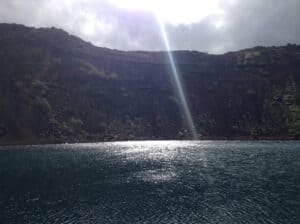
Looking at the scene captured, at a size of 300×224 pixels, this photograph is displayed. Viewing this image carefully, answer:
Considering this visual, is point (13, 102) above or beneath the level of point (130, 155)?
above

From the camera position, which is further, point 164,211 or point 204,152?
point 204,152

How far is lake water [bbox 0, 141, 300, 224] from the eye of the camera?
195ft

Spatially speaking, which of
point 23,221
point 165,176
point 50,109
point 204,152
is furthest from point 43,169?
point 50,109

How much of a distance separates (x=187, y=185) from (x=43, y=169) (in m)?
40.9

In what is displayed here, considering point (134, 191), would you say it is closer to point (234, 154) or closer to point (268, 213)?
point (268, 213)

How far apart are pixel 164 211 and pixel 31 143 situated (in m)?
126

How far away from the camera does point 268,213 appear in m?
60.2

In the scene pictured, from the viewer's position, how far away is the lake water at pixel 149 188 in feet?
195

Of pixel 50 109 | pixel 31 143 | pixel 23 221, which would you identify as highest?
pixel 50 109

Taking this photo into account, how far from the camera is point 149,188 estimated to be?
264 ft

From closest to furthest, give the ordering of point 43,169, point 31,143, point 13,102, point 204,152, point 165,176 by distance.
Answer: point 165,176 < point 43,169 < point 204,152 < point 31,143 < point 13,102

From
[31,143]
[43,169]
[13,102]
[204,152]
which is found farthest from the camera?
[13,102]

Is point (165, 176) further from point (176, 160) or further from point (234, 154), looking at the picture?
point (234, 154)

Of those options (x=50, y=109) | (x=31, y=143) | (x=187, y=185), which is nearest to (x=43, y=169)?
(x=187, y=185)
